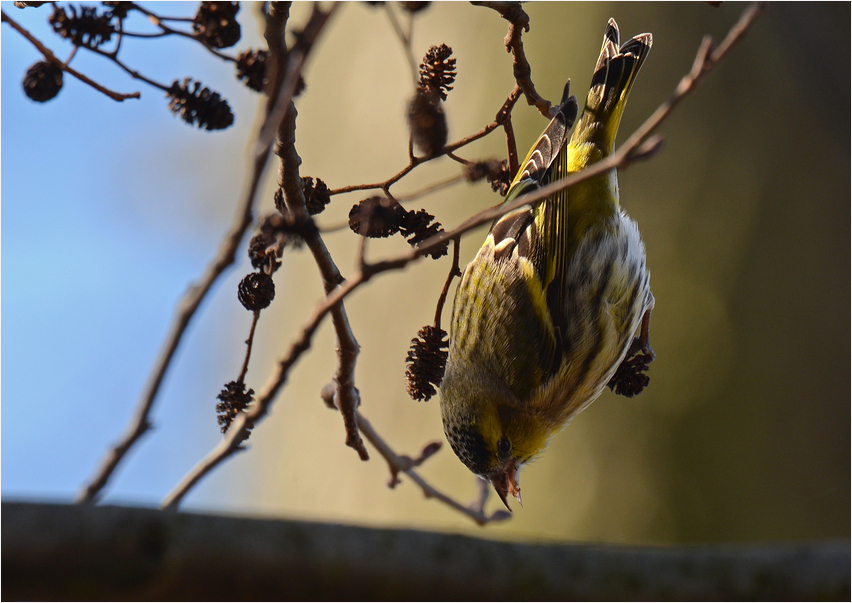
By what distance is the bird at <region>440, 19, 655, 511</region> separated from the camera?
6.93ft

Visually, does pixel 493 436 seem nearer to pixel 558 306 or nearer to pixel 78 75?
pixel 558 306

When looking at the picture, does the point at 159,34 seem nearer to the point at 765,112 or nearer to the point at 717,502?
the point at 717,502

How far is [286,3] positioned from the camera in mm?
958

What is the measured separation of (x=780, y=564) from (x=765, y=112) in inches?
176

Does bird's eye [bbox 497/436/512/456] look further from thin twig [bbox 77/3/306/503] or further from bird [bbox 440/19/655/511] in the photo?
thin twig [bbox 77/3/306/503]

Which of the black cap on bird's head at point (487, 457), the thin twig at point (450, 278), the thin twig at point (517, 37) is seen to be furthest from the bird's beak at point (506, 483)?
the thin twig at point (517, 37)

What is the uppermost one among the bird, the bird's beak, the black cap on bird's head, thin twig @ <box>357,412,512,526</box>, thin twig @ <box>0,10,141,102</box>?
thin twig @ <box>0,10,141,102</box>

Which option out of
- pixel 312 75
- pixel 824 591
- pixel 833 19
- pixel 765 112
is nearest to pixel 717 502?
pixel 765 112

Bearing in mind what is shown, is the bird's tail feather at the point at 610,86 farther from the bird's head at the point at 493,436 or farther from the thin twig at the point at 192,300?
the thin twig at the point at 192,300

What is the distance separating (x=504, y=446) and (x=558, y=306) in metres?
0.45

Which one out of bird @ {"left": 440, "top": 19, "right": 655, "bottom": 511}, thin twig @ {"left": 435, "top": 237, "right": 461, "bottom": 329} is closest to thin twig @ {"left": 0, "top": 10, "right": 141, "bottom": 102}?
thin twig @ {"left": 435, "top": 237, "right": 461, "bottom": 329}

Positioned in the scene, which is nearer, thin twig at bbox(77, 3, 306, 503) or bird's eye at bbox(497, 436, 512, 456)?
thin twig at bbox(77, 3, 306, 503)

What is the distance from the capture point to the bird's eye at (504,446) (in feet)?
6.78

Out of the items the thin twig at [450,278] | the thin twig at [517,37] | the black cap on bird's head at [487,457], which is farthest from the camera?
the black cap on bird's head at [487,457]
